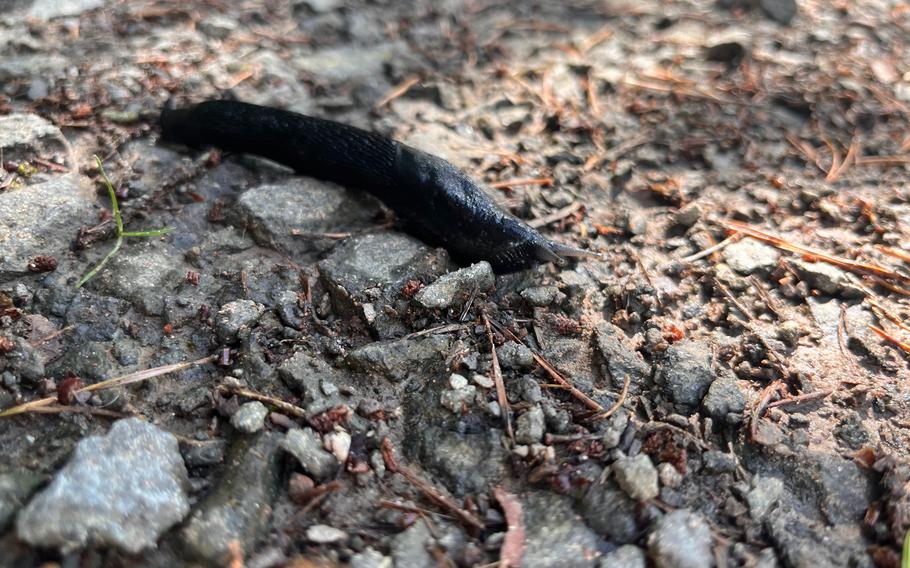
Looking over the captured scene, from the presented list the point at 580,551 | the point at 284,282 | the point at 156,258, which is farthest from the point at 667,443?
the point at 156,258

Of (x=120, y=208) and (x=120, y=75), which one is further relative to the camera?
(x=120, y=75)

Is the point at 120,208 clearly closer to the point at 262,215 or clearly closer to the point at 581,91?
the point at 262,215

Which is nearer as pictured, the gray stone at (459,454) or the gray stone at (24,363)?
the gray stone at (459,454)

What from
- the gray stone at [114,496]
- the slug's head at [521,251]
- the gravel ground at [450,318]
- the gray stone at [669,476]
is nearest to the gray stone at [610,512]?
the gravel ground at [450,318]

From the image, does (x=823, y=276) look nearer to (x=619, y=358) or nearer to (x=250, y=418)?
(x=619, y=358)

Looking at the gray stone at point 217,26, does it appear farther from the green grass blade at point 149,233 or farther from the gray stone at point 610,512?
the gray stone at point 610,512
